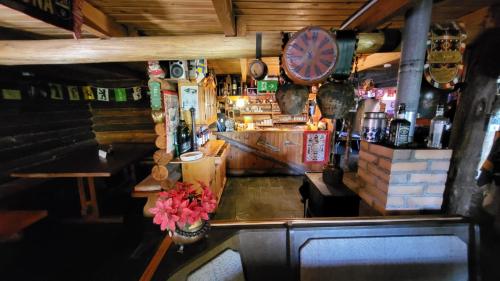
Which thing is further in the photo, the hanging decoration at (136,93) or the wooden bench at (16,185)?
the hanging decoration at (136,93)

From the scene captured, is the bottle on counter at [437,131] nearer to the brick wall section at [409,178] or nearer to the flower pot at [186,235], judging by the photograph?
the brick wall section at [409,178]

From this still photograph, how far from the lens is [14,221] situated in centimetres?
234

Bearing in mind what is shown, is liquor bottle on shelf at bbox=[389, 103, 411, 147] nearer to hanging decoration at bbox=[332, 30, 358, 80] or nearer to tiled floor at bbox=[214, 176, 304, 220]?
hanging decoration at bbox=[332, 30, 358, 80]

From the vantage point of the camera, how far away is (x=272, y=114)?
7508 mm

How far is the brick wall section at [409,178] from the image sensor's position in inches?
64.9

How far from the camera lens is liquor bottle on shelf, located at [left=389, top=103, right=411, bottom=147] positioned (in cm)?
165

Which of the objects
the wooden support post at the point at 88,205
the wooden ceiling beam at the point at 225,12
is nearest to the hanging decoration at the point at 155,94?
the wooden ceiling beam at the point at 225,12

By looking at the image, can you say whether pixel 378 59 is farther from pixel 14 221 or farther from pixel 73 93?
pixel 73 93

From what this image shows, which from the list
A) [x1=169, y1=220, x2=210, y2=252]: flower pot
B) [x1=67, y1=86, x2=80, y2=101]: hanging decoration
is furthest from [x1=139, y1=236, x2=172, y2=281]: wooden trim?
[x1=67, y1=86, x2=80, y2=101]: hanging decoration

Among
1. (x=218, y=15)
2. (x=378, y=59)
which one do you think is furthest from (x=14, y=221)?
(x=378, y=59)

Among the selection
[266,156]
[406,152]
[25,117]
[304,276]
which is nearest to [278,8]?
[406,152]

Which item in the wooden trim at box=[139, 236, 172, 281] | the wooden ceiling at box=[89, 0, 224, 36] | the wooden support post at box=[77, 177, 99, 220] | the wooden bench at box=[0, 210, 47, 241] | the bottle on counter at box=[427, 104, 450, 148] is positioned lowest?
the wooden support post at box=[77, 177, 99, 220]

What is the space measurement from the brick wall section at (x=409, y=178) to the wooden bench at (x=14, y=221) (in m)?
4.01

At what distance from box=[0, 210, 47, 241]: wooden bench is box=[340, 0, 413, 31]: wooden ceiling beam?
449 centimetres
